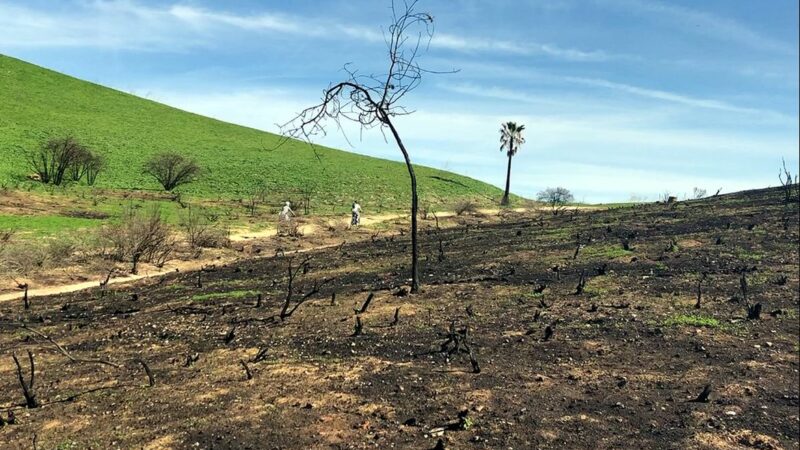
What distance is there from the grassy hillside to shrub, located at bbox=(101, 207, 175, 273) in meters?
20.8

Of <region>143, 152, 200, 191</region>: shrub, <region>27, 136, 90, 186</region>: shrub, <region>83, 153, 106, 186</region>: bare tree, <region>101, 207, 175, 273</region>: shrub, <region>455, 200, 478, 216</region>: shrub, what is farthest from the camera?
<region>455, 200, 478, 216</region>: shrub

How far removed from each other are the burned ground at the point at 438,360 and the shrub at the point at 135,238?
170 inches

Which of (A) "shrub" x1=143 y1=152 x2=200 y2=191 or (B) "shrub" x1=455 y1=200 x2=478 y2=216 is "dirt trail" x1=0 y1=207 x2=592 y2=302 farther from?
(A) "shrub" x1=143 y1=152 x2=200 y2=191

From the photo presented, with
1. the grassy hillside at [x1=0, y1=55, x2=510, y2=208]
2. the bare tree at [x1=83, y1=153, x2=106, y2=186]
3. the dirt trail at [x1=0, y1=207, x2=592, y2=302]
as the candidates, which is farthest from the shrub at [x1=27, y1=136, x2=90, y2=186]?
the dirt trail at [x1=0, y1=207, x2=592, y2=302]

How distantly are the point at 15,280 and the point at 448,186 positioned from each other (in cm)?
5370

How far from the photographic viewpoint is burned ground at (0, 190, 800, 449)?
548 cm

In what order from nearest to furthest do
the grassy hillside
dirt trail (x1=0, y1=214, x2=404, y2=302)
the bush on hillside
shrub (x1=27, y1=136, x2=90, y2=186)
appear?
1. dirt trail (x1=0, y1=214, x2=404, y2=302)
2. shrub (x1=27, y1=136, x2=90, y2=186)
3. the bush on hillside
4. the grassy hillside

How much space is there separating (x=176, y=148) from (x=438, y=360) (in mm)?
54092

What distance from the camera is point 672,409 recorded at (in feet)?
19.4

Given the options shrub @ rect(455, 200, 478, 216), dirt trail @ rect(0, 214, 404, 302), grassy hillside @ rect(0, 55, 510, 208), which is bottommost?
dirt trail @ rect(0, 214, 404, 302)

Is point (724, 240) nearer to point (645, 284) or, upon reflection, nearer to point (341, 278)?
point (645, 284)

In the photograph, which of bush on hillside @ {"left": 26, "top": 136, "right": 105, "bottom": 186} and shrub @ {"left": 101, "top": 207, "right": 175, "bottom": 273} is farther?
bush on hillside @ {"left": 26, "top": 136, "right": 105, "bottom": 186}

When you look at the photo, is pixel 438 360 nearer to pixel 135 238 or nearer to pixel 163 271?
pixel 163 271

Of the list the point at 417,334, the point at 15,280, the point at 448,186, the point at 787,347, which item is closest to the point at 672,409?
the point at 787,347
